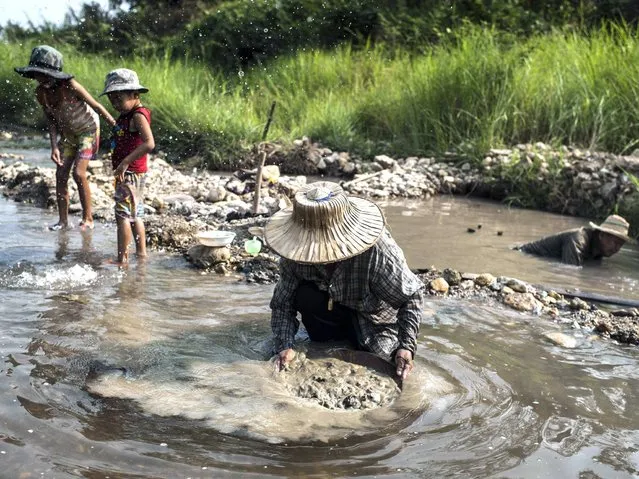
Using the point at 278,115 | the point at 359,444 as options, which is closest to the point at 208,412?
the point at 359,444

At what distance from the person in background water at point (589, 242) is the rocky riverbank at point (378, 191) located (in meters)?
1.22

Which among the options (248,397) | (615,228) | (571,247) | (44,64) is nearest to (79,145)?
(44,64)

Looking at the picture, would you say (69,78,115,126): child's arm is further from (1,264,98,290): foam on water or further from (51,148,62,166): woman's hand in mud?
(1,264,98,290): foam on water

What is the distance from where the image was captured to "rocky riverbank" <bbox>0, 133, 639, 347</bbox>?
5062 mm

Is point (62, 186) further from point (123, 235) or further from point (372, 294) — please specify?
point (372, 294)

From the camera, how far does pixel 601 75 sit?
9.30m

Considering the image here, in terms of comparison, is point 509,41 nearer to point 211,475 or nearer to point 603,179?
point 603,179

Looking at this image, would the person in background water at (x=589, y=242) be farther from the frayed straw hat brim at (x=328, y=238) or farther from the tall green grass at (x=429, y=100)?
the frayed straw hat brim at (x=328, y=238)

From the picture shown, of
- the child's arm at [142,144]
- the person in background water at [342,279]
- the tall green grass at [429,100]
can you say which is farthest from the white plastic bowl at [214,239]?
the tall green grass at [429,100]

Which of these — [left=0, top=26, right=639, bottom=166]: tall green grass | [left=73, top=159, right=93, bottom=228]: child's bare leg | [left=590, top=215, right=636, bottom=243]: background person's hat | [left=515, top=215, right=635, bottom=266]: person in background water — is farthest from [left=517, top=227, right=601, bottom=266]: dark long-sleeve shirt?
[left=73, top=159, right=93, bottom=228]: child's bare leg

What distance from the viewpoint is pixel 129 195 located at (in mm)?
5270

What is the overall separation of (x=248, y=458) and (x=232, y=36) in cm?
1601

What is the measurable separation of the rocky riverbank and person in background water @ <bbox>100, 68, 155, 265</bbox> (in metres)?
0.55

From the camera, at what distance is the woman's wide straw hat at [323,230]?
9.98 ft
